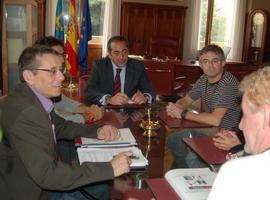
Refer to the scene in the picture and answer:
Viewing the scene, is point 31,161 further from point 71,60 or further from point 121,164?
point 71,60

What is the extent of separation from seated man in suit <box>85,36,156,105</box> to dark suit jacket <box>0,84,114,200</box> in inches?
66.6

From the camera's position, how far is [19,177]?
4.52ft

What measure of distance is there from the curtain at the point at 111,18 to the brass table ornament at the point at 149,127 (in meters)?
Result: 5.48

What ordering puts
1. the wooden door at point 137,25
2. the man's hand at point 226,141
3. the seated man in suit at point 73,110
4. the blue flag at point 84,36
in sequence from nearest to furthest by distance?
the man's hand at point 226,141 → the seated man in suit at point 73,110 → the blue flag at point 84,36 → the wooden door at point 137,25

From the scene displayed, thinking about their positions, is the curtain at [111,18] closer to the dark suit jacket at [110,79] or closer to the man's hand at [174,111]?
the dark suit jacket at [110,79]

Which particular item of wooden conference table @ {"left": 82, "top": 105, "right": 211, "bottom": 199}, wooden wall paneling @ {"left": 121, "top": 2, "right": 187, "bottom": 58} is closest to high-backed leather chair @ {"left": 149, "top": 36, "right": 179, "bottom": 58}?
wooden wall paneling @ {"left": 121, "top": 2, "right": 187, "bottom": 58}

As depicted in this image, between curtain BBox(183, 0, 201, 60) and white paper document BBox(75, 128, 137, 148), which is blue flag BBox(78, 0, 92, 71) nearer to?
curtain BBox(183, 0, 201, 60)

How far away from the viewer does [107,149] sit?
166cm

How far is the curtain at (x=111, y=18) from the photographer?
722cm

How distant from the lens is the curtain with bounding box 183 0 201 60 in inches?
307

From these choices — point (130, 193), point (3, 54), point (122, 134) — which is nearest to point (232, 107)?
point (122, 134)

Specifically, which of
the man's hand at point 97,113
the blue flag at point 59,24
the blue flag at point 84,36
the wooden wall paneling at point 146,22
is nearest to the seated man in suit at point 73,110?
the man's hand at point 97,113

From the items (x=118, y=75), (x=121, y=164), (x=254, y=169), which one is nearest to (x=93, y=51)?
(x=118, y=75)

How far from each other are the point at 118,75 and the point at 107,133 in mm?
1489
